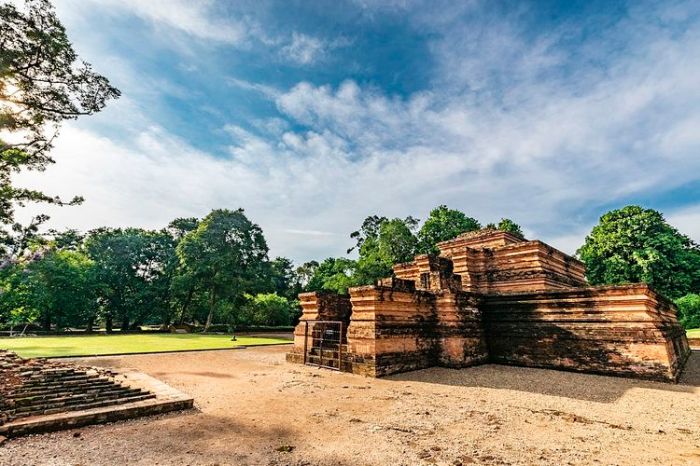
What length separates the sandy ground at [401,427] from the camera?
151 inches

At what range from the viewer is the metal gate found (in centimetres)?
1046

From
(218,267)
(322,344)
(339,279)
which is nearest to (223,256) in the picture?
(218,267)

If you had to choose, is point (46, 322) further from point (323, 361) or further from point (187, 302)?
point (323, 361)

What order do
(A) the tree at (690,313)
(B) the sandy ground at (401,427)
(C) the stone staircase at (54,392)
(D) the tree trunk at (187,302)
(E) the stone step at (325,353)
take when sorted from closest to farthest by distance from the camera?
(B) the sandy ground at (401,427) < (C) the stone staircase at (54,392) < (E) the stone step at (325,353) < (A) the tree at (690,313) < (D) the tree trunk at (187,302)

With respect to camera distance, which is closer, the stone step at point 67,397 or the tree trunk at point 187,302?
the stone step at point 67,397

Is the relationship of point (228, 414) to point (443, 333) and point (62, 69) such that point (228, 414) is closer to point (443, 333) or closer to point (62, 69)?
point (443, 333)

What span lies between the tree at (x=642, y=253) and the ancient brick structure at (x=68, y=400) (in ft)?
116

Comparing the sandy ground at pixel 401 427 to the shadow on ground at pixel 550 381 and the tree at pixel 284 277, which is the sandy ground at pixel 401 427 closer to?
the shadow on ground at pixel 550 381

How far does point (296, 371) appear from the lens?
9844 millimetres

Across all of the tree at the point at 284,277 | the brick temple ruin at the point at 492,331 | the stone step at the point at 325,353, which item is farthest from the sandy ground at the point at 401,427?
the tree at the point at 284,277

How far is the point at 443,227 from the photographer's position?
35.5 meters

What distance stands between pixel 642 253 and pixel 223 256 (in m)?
38.0

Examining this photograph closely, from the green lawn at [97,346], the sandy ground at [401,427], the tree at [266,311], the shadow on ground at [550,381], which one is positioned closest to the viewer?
the sandy ground at [401,427]

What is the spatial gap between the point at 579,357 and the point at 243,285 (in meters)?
27.7
